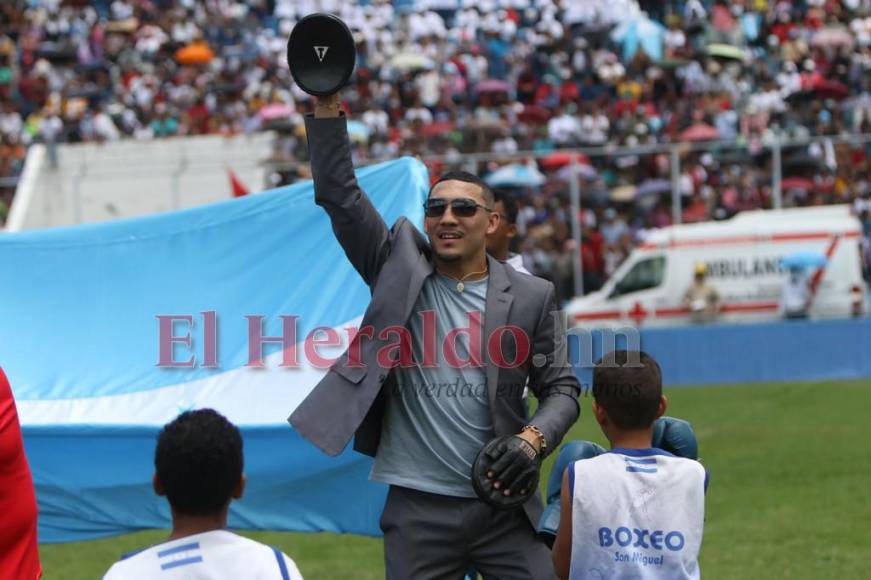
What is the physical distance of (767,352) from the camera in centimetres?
1844

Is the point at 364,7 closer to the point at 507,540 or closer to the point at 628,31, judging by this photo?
the point at 628,31

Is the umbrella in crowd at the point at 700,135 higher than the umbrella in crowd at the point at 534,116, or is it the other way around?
the umbrella in crowd at the point at 534,116

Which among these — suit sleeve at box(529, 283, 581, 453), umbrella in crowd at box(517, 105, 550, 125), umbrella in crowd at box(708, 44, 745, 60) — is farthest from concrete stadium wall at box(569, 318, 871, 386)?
suit sleeve at box(529, 283, 581, 453)

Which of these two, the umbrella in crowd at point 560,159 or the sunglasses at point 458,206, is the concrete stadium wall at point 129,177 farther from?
the sunglasses at point 458,206

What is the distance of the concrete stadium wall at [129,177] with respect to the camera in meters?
21.0

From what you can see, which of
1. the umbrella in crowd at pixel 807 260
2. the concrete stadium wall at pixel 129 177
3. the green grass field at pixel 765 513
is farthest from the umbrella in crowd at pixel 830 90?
the green grass field at pixel 765 513

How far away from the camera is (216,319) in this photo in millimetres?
7500

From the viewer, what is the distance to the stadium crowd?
2062 centimetres

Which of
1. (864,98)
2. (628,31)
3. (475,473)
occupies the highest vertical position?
(628,31)

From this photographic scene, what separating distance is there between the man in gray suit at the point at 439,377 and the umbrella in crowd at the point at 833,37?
22052mm

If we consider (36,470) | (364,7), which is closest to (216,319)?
(36,470)

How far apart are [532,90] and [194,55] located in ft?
22.4

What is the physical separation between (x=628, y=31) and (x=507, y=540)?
897 inches

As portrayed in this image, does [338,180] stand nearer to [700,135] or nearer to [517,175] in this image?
[517,175]
